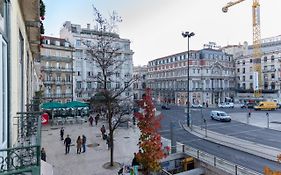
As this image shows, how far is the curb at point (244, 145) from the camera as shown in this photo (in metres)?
18.3

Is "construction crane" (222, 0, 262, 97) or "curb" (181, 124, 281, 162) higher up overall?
"construction crane" (222, 0, 262, 97)

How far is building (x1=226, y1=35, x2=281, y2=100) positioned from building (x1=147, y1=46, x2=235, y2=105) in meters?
2.61

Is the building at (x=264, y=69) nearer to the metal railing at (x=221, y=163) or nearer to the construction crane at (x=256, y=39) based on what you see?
the construction crane at (x=256, y=39)

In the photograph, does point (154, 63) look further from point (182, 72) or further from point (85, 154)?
point (85, 154)

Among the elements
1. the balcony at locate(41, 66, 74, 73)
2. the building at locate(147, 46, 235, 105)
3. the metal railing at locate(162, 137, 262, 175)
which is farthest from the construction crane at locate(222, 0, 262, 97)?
the metal railing at locate(162, 137, 262, 175)

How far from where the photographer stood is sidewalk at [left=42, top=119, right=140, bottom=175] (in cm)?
1457

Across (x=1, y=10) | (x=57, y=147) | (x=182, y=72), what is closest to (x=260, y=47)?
(x=182, y=72)

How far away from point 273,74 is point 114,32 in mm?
64178

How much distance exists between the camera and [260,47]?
73875 millimetres

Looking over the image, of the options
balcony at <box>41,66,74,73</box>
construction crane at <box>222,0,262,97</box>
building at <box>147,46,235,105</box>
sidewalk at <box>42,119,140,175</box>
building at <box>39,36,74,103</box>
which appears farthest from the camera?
construction crane at <box>222,0,262,97</box>

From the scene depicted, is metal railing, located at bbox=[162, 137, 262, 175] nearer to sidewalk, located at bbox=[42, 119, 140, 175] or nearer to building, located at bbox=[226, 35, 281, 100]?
sidewalk, located at bbox=[42, 119, 140, 175]

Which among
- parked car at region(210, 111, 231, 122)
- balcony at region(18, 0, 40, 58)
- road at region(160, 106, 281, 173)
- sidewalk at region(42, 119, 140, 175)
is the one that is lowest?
road at region(160, 106, 281, 173)

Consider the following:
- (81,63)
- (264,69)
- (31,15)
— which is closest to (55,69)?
(81,63)

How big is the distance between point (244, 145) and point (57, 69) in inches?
1530
